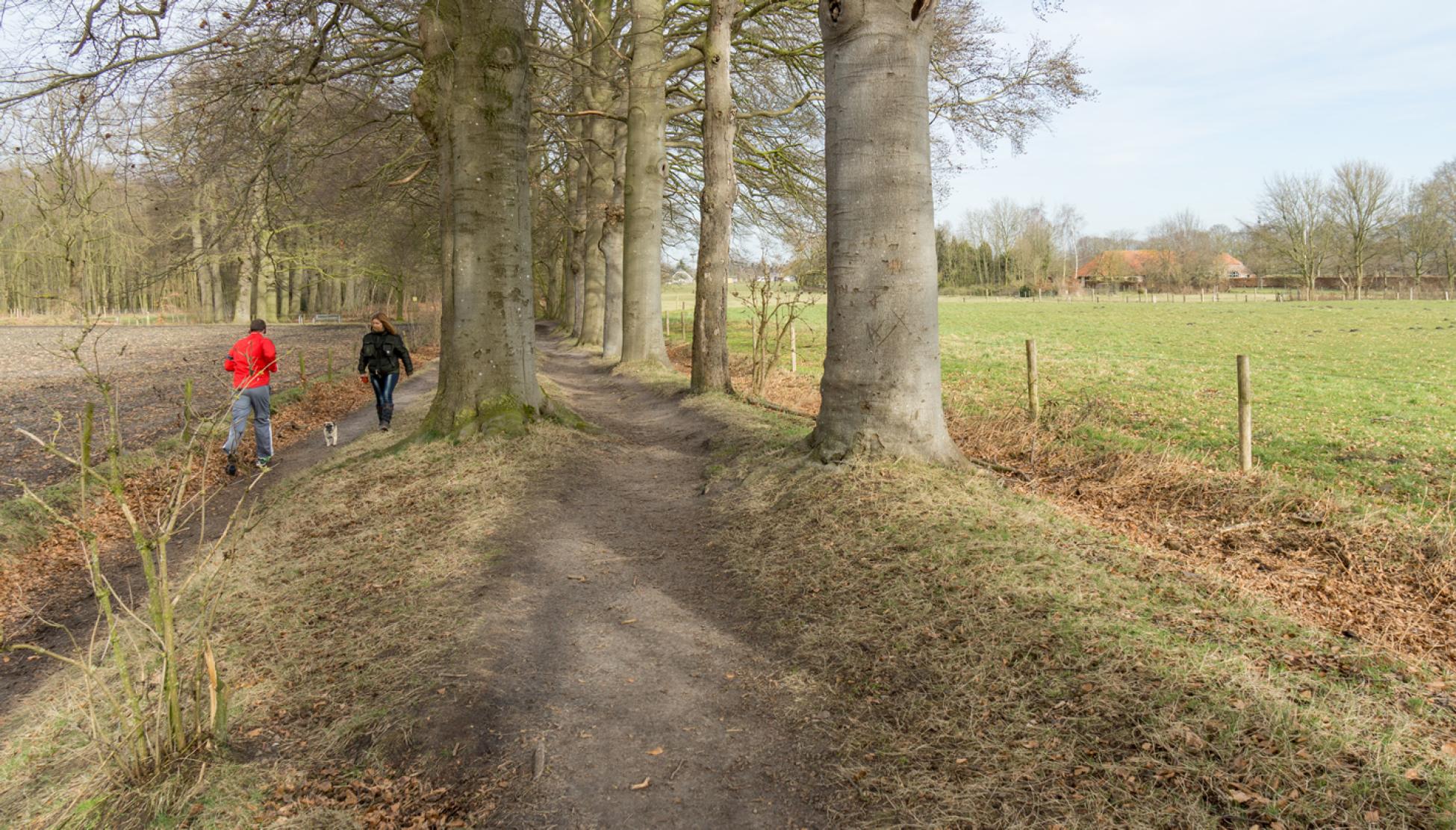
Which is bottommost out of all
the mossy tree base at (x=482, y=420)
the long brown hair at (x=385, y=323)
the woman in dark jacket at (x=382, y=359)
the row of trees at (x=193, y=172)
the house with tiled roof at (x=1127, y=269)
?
the mossy tree base at (x=482, y=420)

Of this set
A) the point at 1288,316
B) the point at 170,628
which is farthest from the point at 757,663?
the point at 1288,316

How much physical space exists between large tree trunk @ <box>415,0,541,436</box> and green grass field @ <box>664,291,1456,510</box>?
657 centimetres

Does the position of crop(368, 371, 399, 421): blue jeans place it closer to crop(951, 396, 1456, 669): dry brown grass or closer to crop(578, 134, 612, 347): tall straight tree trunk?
crop(951, 396, 1456, 669): dry brown grass

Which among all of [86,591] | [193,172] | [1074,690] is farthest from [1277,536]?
[193,172]

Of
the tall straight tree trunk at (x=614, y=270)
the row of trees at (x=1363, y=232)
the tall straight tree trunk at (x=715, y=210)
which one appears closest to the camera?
the tall straight tree trunk at (x=715, y=210)

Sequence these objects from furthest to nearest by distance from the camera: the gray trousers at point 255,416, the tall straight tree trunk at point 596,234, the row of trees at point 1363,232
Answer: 1. the row of trees at point 1363,232
2. the tall straight tree trunk at point 596,234
3. the gray trousers at point 255,416

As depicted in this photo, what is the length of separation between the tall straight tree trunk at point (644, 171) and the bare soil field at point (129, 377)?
706cm

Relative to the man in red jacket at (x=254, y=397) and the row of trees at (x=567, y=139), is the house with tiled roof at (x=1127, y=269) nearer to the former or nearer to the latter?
the row of trees at (x=567, y=139)

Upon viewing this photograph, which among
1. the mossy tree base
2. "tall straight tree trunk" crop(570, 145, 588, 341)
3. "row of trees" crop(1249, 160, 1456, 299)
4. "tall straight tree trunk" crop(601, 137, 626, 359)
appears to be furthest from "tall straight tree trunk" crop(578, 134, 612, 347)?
"row of trees" crop(1249, 160, 1456, 299)

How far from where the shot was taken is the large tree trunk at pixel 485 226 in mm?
9289

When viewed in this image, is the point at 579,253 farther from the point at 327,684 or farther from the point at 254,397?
the point at 327,684

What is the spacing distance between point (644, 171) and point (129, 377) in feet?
46.4

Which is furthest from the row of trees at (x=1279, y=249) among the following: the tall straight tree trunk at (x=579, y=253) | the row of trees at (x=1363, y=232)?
the tall straight tree trunk at (x=579, y=253)

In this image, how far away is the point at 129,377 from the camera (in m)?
20.7
